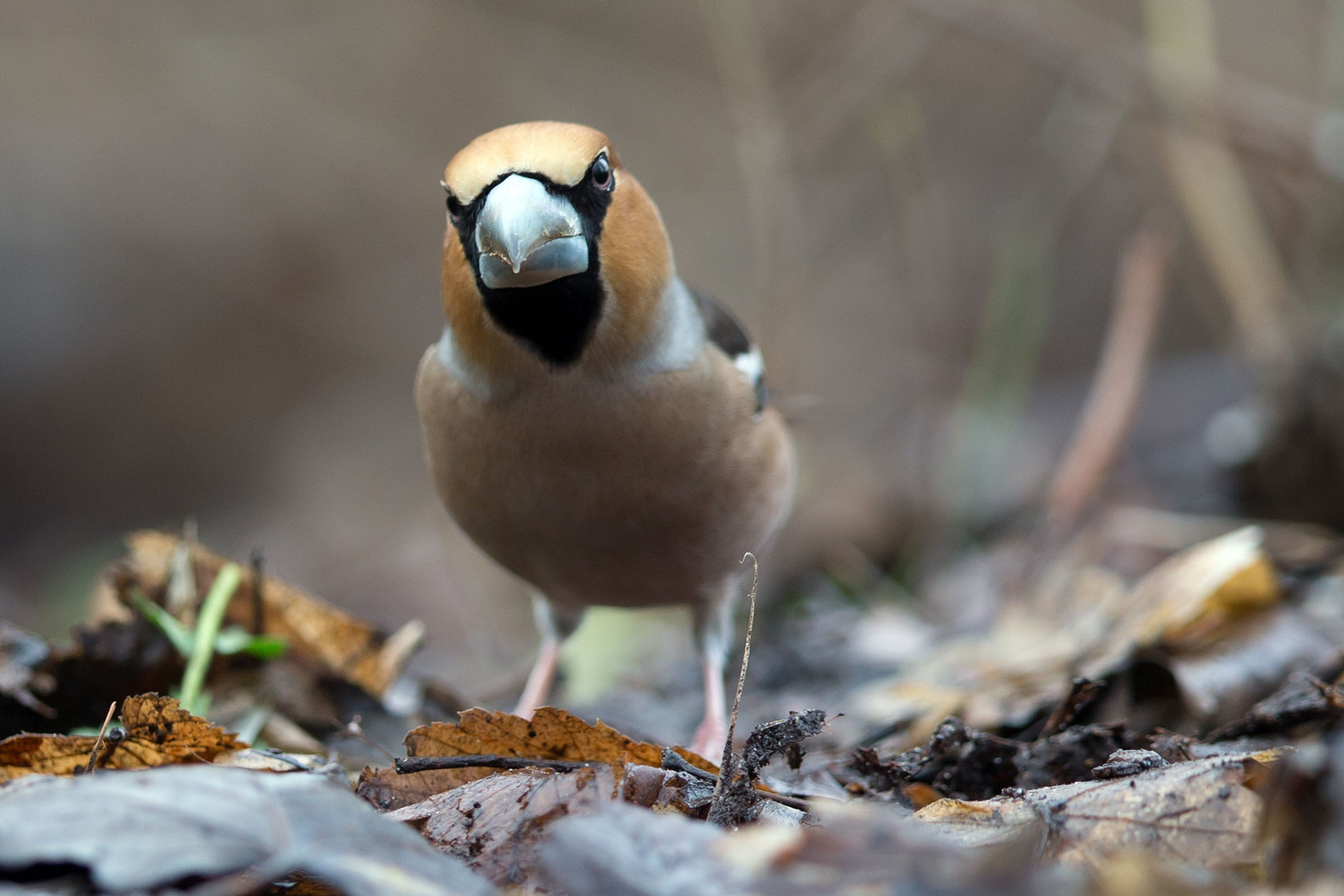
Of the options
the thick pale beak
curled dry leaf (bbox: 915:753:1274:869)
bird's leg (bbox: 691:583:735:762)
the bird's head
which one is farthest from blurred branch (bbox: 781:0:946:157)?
curled dry leaf (bbox: 915:753:1274:869)

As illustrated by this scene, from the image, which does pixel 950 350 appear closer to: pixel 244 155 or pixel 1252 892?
pixel 244 155

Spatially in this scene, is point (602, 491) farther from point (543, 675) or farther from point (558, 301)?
point (543, 675)

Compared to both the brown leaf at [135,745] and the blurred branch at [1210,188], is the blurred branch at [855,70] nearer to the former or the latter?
the blurred branch at [1210,188]

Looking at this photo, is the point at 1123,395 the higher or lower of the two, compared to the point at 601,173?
higher

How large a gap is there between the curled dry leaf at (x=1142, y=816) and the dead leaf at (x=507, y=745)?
599 mm

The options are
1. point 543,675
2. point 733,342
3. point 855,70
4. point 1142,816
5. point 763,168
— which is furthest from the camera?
point 855,70

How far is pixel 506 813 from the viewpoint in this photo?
203 cm

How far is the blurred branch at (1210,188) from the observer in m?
6.31

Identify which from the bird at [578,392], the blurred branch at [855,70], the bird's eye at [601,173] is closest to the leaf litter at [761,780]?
the bird at [578,392]

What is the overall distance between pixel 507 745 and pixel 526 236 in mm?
1160

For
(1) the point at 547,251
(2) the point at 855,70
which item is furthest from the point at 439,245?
(1) the point at 547,251

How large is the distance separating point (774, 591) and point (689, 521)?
318 centimetres

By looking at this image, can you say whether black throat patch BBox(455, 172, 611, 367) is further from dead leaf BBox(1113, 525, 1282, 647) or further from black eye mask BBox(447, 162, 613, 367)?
dead leaf BBox(1113, 525, 1282, 647)

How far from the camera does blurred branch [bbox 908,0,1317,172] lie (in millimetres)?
6559
